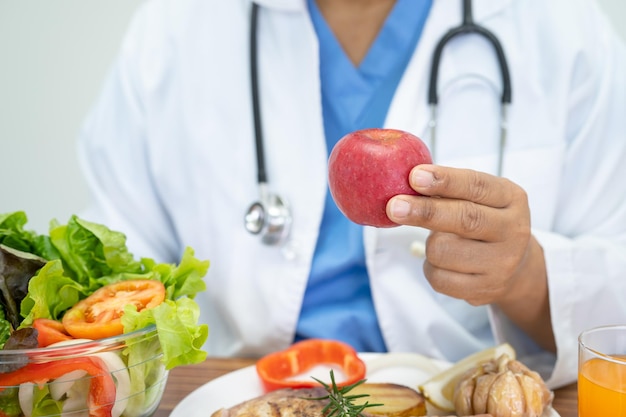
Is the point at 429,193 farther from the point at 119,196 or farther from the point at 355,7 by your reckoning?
the point at 119,196

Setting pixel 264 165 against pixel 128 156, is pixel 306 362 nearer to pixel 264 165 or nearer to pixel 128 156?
pixel 264 165

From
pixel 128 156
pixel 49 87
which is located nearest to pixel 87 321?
pixel 128 156

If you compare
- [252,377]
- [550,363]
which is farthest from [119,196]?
[550,363]

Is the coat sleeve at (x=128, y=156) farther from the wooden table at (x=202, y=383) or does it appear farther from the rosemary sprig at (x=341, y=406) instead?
the rosemary sprig at (x=341, y=406)

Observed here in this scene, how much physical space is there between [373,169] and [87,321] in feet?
1.23

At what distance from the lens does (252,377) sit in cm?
105

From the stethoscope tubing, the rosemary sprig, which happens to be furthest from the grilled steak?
the stethoscope tubing

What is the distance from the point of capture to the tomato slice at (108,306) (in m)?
0.81

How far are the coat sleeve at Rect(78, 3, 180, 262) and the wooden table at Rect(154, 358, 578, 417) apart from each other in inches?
12.6

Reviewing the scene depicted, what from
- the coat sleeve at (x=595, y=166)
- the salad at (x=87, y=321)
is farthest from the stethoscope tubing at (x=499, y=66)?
the salad at (x=87, y=321)

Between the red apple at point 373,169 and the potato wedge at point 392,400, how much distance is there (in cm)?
22

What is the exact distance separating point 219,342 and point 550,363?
621 mm

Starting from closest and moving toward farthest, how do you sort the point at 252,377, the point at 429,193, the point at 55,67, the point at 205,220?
the point at 429,193, the point at 252,377, the point at 205,220, the point at 55,67

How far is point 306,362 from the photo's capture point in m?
1.09
